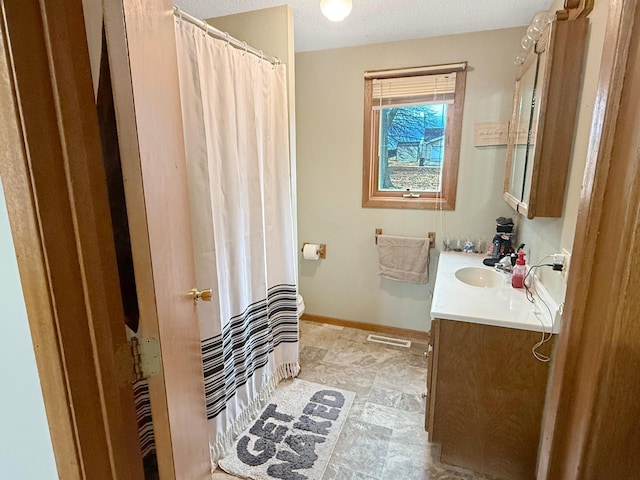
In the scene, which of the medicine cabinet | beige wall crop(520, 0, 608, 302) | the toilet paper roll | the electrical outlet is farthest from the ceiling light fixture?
the toilet paper roll

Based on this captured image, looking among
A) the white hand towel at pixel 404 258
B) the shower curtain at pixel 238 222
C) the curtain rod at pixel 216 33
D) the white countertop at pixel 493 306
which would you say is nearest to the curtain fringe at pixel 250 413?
the shower curtain at pixel 238 222

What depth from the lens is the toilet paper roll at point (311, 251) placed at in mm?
2998

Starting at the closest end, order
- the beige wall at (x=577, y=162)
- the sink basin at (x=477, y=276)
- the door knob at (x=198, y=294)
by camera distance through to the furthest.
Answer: the door knob at (x=198, y=294) → the beige wall at (x=577, y=162) → the sink basin at (x=477, y=276)

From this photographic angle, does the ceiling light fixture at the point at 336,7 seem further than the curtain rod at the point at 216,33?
Yes

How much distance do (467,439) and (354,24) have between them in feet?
8.14

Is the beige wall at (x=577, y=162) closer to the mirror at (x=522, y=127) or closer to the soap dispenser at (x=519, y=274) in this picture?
the soap dispenser at (x=519, y=274)

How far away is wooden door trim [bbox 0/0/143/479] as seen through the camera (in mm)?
456

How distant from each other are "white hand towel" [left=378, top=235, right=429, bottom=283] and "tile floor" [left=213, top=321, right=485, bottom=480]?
22.9 inches

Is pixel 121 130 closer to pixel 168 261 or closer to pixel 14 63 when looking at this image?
pixel 14 63

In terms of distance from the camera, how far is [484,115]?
7.90ft

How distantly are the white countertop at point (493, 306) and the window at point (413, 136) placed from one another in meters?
0.96

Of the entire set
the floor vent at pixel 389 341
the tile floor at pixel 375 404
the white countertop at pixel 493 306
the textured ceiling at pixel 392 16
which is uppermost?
the textured ceiling at pixel 392 16

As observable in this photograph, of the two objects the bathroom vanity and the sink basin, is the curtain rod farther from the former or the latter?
the sink basin

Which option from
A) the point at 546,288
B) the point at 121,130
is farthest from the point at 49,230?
the point at 546,288
